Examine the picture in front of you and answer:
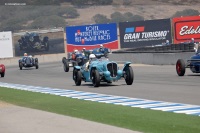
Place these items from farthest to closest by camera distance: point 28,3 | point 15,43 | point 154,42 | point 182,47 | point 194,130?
1. point 28,3
2. point 15,43
3. point 154,42
4. point 182,47
5. point 194,130

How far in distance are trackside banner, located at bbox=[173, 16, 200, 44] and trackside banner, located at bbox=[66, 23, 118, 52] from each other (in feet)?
20.2

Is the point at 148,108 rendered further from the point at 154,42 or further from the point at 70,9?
the point at 70,9

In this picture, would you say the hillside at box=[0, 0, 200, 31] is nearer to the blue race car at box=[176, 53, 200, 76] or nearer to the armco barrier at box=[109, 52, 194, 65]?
the armco barrier at box=[109, 52, 194, 65]

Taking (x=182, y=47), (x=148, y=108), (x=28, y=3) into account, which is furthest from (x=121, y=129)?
(x=28, y=3)

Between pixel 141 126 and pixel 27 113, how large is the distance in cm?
383

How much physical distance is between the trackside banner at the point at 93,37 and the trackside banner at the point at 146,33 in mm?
1099

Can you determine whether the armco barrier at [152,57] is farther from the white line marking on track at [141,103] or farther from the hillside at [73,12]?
the hillside at [73,12]

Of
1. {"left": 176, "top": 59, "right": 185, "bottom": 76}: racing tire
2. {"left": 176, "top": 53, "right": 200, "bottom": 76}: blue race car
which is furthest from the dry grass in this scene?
{"left": 176, "top": 53, "right": 200, "bottom": 76}: blue race car

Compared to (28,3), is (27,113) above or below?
below

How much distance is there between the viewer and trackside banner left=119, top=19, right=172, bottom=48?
62219 millimetres

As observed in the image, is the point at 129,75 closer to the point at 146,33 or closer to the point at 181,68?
the point at 181,68

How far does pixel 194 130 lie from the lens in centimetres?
1122

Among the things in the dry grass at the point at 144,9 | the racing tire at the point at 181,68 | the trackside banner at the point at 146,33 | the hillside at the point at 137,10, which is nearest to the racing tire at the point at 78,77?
the racing tire at the point at 181,68

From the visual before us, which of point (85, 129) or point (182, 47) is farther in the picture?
point (182, 47)
